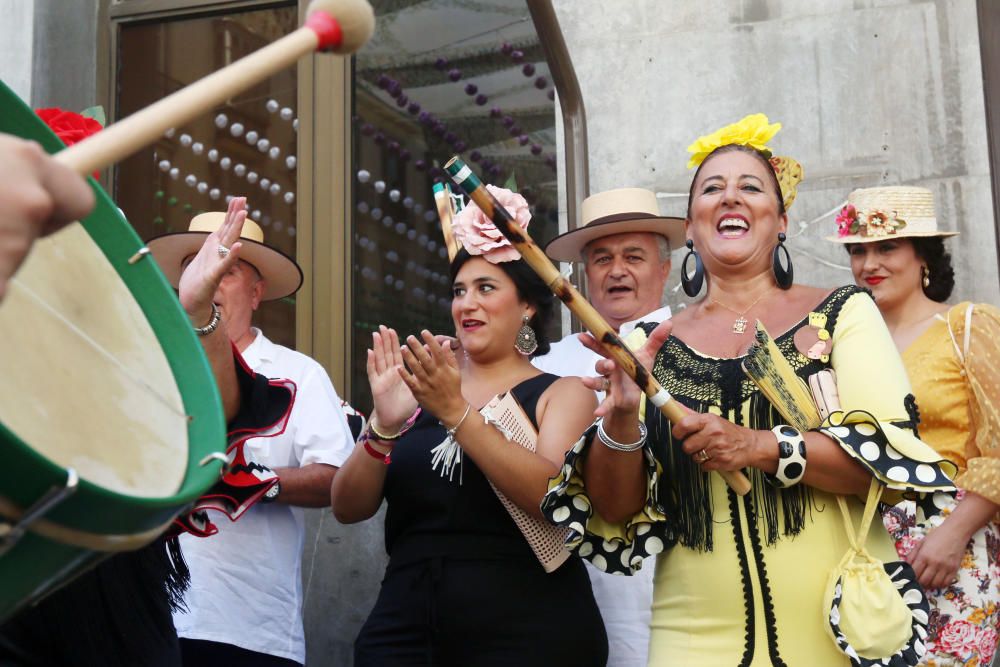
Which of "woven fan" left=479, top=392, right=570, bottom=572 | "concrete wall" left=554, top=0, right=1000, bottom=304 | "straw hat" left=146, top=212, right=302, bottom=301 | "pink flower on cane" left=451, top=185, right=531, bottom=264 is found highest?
"concrete wall" left=554, top=0, right=1000, bottom=304

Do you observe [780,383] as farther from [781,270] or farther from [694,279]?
[694,279]

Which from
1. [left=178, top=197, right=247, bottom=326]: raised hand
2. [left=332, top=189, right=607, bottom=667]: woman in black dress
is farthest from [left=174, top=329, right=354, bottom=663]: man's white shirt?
[left=178, top=197, right=247, bottom=326]: raised hand

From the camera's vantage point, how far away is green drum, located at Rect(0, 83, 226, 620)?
4.91 feet

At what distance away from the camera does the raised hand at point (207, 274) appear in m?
3.08

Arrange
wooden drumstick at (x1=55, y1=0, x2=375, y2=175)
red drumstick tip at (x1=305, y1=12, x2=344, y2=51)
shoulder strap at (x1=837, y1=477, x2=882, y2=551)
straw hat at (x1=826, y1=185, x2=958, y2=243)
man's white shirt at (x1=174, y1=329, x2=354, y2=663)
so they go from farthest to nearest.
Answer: straw hat at (x1=826, y1=185, x2=958, y2=243), man's white shirt at (x1=174, y1=329, x2=354, y2=663), shoulder strap at (x1=837, y1=477, x2=882, y2=551), red drumstick tip at (x1=305, y1=12, x2=344, y2=51), wooden drumstick at (x1=55, y1=0, x2=375, y2=175)

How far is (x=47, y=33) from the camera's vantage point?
6891 millimetres

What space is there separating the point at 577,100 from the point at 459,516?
2338 millimetres

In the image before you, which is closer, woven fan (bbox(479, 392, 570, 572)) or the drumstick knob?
the drumstick knob

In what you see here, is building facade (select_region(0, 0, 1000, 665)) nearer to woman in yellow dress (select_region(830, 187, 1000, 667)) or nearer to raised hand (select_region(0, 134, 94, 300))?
woman in yellow dress (select_region(830, 187, 1000, 667))

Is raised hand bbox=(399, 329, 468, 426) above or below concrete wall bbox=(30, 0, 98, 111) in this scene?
below

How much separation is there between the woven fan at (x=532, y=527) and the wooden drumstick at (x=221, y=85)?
69.7 inches

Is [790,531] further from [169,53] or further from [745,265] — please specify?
Answer: [169,53]

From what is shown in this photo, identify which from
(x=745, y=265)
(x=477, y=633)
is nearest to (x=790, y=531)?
(x=745, y=265)

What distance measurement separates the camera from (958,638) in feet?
12.4
